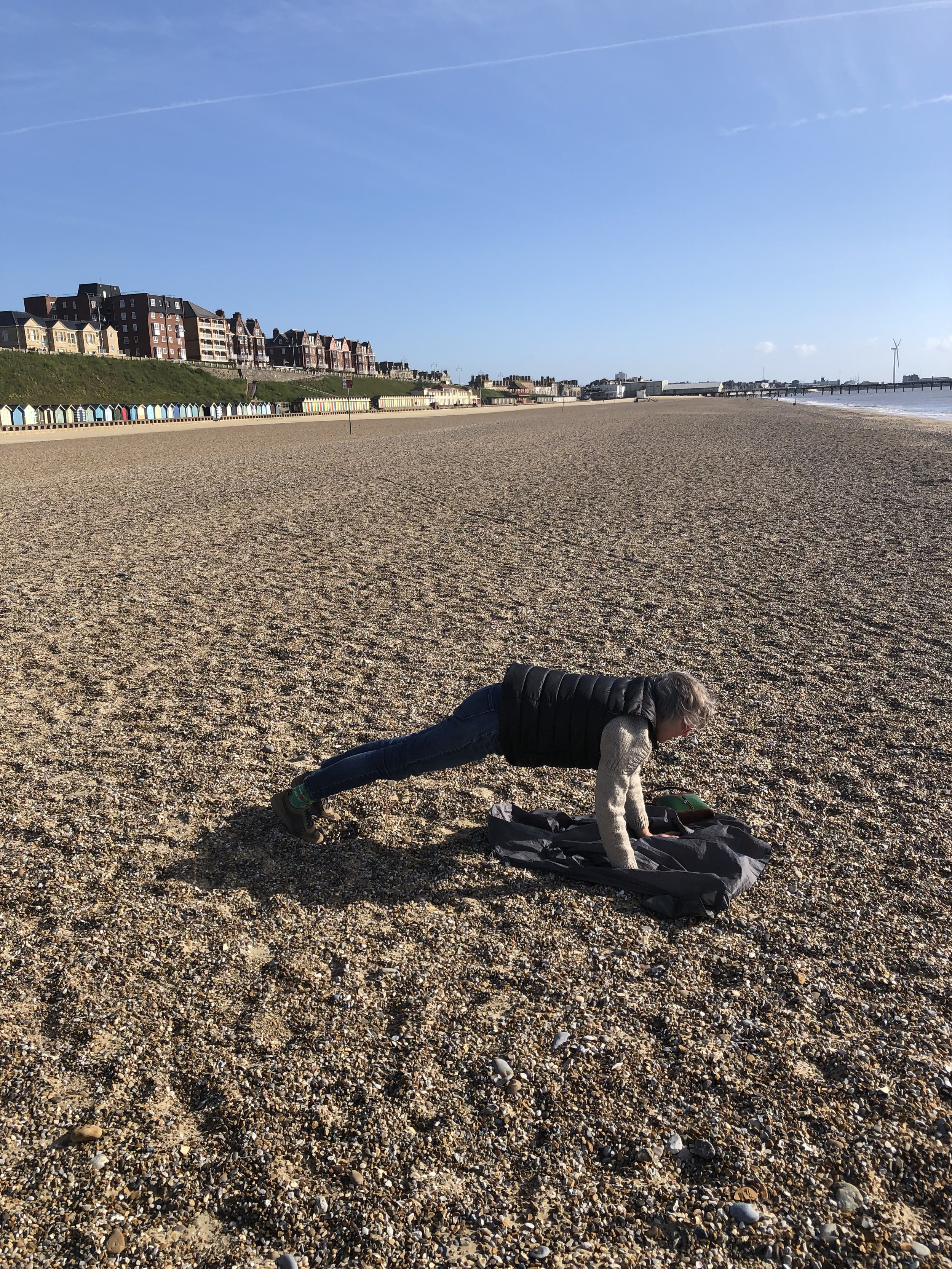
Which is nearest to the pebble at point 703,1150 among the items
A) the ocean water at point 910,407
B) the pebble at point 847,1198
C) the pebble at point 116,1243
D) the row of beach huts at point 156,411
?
the pebble at point 847,1198

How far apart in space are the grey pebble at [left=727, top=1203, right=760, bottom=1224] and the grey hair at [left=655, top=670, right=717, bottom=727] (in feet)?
6.19

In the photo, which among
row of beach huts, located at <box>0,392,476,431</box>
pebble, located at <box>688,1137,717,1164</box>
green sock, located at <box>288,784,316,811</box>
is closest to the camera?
pebble, located at <box>688,1137,717,1164</box>

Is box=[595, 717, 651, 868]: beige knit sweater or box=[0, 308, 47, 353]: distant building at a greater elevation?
box=[0, 308, 47, 353]: distant building

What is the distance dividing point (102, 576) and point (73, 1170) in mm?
8934

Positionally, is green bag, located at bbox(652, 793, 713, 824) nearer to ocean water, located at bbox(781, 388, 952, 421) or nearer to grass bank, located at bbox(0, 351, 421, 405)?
ocean water, located at bbox(781, 388, 952, 421)

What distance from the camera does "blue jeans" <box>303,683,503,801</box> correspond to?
4.23m

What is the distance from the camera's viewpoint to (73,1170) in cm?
265

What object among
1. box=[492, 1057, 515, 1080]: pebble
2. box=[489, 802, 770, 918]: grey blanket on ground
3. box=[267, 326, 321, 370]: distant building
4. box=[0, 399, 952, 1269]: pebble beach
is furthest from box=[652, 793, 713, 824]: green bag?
box=[267, 326, 321, 370]: distant building

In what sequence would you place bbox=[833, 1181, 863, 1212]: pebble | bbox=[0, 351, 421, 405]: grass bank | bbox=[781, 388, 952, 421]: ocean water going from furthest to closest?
bbox=[0, 351, 421, 405]: grass bank, bbox=[781, 388, 952, 421]: ocean water, bbox=[833, 1181, 863, 1212]: pebble

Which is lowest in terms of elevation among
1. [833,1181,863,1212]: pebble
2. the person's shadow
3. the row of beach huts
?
[833,1181,863,1212]: pebble

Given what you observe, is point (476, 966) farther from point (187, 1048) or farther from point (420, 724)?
point (420, 724)

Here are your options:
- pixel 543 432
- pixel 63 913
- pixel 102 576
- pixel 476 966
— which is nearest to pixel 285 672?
pixel 63 913

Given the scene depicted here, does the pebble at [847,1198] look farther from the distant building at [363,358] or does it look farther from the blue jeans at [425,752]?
the distant building at [363,358]

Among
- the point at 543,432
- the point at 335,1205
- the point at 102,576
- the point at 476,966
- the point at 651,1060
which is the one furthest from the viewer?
the point at 543,432
